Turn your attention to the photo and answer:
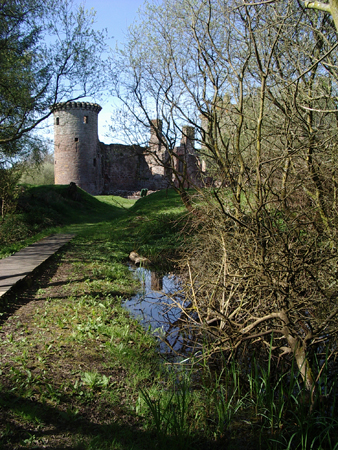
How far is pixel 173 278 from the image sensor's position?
697 cm

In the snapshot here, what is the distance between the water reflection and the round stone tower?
2640 centimetres

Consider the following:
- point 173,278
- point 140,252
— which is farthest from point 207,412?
point 140,252

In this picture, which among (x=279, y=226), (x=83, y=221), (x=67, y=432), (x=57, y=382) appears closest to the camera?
(x=67, y=432)

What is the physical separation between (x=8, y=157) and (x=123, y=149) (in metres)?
23.2

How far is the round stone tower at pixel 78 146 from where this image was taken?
32250mm

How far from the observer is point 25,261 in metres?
6.85

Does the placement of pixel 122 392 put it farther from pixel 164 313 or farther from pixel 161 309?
pixel 161 309

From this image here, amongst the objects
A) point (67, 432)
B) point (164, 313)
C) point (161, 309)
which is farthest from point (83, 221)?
point (67, 432)

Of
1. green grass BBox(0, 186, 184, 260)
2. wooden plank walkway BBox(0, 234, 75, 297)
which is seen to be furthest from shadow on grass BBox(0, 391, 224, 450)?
green grass BBox(0, 186, 184, 260)

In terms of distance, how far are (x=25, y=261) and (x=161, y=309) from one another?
2844 mm

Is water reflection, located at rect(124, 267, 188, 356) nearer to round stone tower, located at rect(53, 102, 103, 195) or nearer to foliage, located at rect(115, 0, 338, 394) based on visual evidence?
foliage, located at rect(115, 0, 338, 394)

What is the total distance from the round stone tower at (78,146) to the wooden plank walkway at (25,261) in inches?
914

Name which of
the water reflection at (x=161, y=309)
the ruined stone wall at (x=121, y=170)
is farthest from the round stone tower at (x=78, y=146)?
the water reflection at (x=161, y=309)

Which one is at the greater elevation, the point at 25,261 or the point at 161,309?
the point at 25,261
